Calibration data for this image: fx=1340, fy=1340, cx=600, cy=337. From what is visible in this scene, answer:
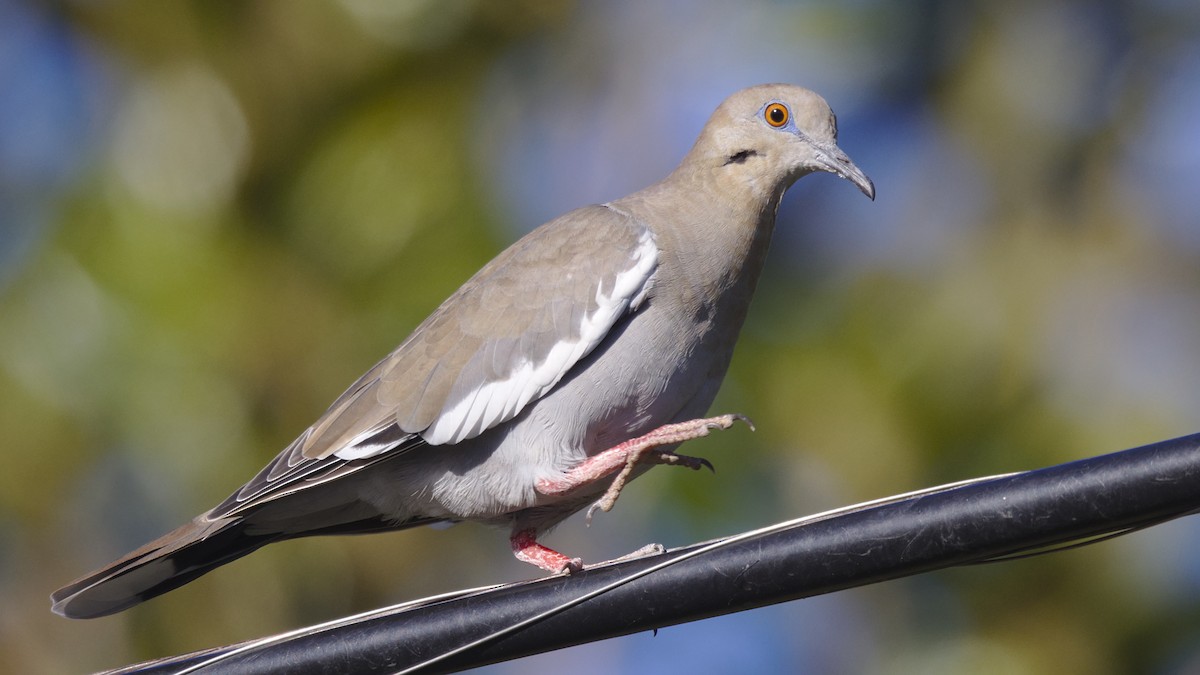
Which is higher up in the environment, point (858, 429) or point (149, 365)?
point (149, 365)

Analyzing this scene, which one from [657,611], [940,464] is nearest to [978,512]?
[657,611]

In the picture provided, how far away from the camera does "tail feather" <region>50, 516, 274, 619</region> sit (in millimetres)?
4051

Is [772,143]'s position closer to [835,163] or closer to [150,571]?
[835,163]

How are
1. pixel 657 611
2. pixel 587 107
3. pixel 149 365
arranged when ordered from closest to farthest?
pixel 657 611, pixel 149 365, pixel 587 107

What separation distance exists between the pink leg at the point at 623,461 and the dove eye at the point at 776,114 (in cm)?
135

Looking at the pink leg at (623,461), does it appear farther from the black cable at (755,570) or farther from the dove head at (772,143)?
the dove head at (772,143)

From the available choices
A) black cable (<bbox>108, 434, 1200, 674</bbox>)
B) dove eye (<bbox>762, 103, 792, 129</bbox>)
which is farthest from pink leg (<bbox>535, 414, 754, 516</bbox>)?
dove eye (<bbox>762, 103, 792, 129</bbox>)

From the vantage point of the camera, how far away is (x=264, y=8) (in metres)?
8.17

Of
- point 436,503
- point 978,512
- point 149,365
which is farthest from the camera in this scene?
point 149,365

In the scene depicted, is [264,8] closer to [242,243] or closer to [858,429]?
[242,243]

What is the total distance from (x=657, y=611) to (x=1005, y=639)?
466cm

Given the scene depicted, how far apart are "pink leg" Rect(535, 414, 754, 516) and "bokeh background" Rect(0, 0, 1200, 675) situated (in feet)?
10.2

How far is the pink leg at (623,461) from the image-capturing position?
3801 millimetres

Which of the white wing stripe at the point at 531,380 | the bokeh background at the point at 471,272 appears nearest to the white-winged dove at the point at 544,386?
the white wing stripe at the point at 531,380
